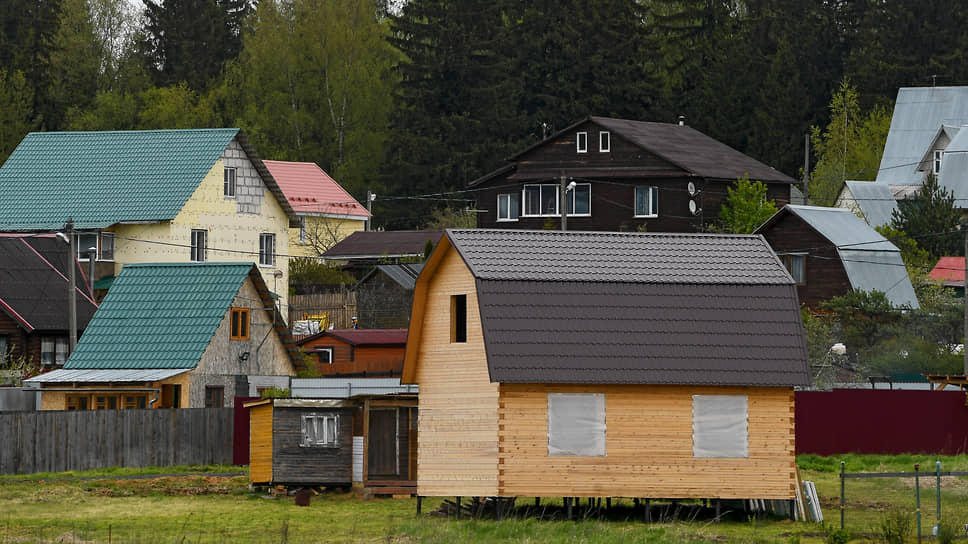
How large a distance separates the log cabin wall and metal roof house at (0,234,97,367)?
2769cm

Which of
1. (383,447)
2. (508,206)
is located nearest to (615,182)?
(508,206)

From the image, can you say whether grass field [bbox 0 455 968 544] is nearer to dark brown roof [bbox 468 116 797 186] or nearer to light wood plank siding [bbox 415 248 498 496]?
light wood plank siding [bbox 415 248 498 496]

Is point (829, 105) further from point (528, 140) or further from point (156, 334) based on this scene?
point (156, 334)

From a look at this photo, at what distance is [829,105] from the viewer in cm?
10725

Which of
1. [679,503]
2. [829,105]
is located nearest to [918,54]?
[829,105]

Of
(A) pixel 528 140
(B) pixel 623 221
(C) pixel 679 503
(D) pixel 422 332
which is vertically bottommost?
(C) pixel 679 503

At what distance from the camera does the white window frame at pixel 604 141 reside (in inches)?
3258

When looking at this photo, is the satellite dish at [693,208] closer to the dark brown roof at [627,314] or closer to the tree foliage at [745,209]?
the tree foliage at [745,209]

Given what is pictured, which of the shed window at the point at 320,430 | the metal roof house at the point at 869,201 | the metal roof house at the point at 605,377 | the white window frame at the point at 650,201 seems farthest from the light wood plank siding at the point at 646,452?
the metal roof house at the point at 869,201

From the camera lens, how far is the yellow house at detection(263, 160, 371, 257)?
8794 centimetres

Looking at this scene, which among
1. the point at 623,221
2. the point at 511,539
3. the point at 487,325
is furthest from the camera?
the point at 623,221

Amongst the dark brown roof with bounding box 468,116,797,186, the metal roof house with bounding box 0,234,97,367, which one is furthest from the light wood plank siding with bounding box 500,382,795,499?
the dark brown roof with bounding box 468,116,797,186

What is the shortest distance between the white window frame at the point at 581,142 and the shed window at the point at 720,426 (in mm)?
51092

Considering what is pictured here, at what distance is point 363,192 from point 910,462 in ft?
216
